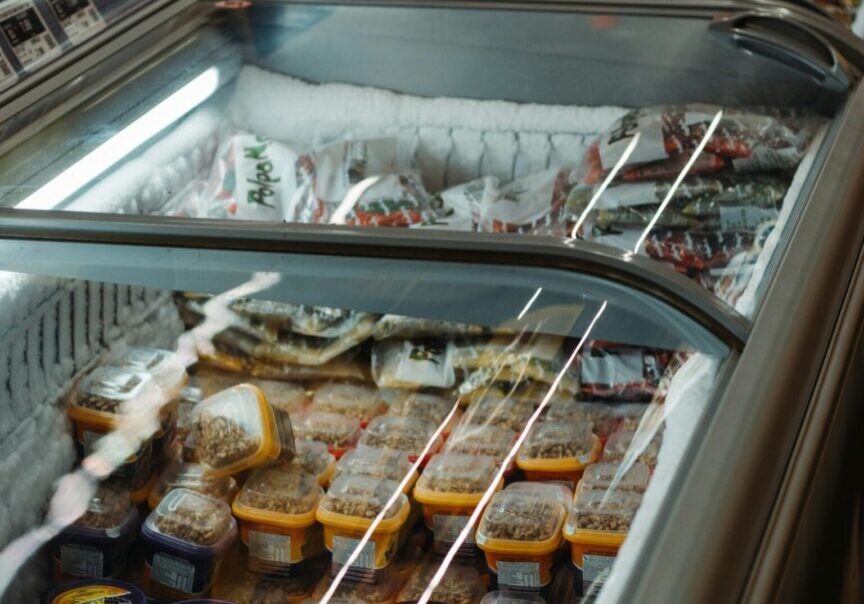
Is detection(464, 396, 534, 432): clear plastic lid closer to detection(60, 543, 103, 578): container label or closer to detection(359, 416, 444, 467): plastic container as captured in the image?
detection(359, 416, 444, 467): plastic container

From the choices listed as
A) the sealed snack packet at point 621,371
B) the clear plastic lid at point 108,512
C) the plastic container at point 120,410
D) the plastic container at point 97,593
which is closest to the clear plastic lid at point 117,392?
the plastic container at point 120,410

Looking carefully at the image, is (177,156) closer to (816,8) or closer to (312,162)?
(312,162)

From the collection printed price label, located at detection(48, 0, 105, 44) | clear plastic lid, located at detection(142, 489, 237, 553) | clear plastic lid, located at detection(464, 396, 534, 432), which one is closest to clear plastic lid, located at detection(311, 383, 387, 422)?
clear plastic lid, located at detection(464, 396, 534, 432)

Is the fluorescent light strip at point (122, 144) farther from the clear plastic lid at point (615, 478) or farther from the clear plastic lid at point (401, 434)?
the clear plastic lid at point (615, 478)

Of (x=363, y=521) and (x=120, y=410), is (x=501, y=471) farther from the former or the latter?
(x=120, y=410)

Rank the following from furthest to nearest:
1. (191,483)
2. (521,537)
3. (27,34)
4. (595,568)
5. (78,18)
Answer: (78,18)
(27,34)
(191,483)
(521,537)
(595,568)

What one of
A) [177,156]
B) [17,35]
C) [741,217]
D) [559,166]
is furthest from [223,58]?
[741,217]

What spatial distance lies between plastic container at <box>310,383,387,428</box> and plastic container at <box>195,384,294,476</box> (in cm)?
9

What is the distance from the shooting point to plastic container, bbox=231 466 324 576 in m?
1.10

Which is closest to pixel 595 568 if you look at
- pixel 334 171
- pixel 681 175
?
pixel 681 175

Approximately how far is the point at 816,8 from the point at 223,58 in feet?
3.35

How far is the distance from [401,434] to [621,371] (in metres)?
0.24

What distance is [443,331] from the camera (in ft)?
4.17

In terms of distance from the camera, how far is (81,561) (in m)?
1.09
